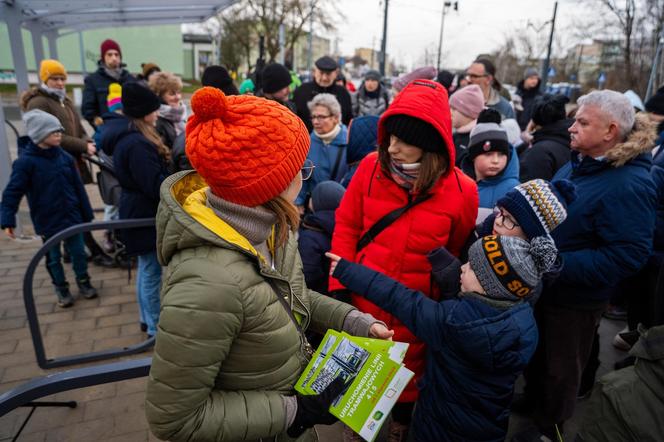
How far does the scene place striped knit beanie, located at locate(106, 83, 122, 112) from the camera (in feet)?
16.8

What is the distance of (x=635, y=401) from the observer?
1.48m

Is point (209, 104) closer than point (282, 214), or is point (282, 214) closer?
point (209, 104)

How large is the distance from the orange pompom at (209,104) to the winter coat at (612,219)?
1.94 metres

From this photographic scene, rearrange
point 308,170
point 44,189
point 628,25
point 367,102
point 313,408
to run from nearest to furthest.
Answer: point 313,408
point 308,170
point 44,189
point 367,102
point 628,25

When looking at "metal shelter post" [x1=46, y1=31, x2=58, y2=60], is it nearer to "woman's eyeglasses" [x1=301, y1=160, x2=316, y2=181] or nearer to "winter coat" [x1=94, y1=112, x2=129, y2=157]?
"winter coat" [x1=94, y1=112, x2=129, y2=157]

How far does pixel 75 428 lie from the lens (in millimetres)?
2693

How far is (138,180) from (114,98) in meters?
2.81

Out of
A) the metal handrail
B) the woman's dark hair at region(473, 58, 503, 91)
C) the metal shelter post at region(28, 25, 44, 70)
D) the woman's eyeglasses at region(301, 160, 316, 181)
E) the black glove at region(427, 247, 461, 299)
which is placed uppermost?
the metal shelter post at region(28, 25, 44, 70)

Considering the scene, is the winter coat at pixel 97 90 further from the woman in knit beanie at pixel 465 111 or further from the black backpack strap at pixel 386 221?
the black backpack strap at pixel 386 221

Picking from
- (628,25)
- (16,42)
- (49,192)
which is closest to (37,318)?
(49,192)

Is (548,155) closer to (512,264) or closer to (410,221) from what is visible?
(410,221)

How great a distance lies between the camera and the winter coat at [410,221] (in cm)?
211

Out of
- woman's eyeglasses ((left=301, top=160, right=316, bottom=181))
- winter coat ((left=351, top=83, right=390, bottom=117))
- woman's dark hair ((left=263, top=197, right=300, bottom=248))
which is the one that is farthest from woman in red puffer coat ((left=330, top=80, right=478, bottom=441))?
winter coat ((left=351, top=83, right=390, bottom=117))

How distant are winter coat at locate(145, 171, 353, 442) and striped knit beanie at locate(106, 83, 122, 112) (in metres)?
4.35
